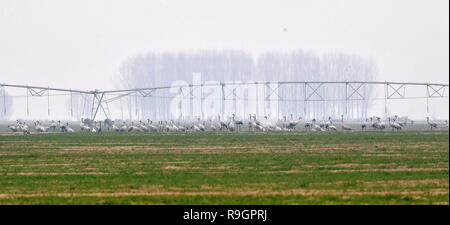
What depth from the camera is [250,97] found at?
→ 544 feet

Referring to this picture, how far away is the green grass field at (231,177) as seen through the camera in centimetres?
2278

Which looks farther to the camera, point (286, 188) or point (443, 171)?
point (443, 171)

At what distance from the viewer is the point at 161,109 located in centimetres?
19800

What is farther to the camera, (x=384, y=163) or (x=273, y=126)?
(x=273, y=126)

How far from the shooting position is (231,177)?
2873 cm

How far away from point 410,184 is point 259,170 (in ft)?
23.2

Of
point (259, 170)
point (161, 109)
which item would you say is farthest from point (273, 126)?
point (161, 109)

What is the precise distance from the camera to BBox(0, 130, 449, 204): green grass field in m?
22.8
